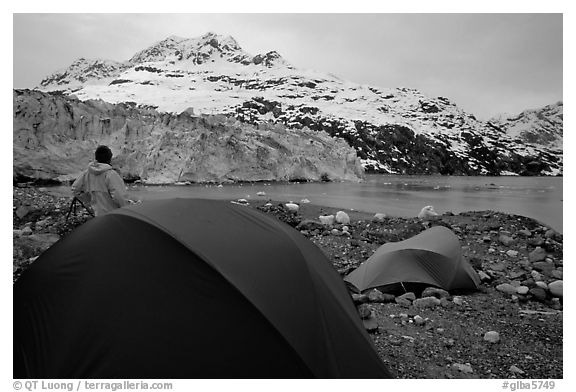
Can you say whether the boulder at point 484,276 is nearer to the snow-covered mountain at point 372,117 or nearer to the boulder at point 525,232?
the boulder at point 525,232

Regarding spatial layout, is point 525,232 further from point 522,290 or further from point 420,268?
point 420,268

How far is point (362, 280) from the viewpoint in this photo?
5.80 metres

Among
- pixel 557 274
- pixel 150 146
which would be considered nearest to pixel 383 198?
pixel 557 274

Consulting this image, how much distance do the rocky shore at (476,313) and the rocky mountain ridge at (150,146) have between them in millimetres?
17295

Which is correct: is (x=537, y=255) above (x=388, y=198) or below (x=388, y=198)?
above

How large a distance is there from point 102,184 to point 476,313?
514 centimetres

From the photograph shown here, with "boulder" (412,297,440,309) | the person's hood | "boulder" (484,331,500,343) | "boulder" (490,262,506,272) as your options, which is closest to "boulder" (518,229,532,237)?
"boulder" (490,262,506,272)

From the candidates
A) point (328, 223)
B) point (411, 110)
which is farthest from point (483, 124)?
point (328, 223)

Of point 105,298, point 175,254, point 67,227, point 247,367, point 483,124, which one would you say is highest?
point 483,124

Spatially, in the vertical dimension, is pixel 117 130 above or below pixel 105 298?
above

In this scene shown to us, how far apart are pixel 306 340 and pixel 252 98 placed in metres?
110

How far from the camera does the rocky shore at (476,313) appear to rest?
3678mm

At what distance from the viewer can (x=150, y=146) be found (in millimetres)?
28453

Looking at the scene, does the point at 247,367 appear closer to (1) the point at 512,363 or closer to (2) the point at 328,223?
(1) the point at 512,363
